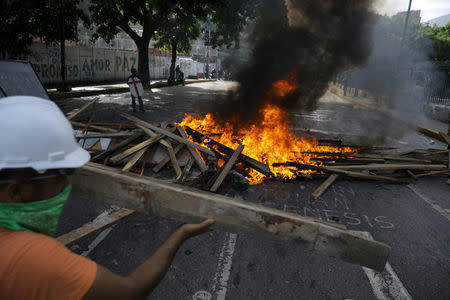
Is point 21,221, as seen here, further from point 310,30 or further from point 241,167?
point 310,30

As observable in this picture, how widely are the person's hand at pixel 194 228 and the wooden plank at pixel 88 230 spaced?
2.13 meters

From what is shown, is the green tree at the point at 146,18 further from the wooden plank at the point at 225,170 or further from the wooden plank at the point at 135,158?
the wooden plank at the point at 225,170

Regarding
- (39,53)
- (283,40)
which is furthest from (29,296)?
(39,53)

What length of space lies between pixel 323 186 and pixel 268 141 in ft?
7.57

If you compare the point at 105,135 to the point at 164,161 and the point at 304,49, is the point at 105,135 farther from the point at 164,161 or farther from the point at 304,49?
the point at 304,49

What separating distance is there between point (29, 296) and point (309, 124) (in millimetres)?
13823

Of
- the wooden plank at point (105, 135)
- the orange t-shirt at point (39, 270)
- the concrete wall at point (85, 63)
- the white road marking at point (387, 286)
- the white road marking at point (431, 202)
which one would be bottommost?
the white road marking at point (387, 286)

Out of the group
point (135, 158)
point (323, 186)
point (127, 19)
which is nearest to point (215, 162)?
point (135, 158)

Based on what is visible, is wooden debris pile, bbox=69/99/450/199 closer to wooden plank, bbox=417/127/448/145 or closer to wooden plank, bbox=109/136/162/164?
wooden plank, bbox=109/136/162/164

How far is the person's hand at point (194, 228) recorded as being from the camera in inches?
65.5

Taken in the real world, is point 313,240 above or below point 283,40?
below

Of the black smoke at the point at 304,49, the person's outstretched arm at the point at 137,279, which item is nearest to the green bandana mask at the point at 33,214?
the person's outstretched arm at the point at 137,279

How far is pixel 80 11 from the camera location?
17.2m

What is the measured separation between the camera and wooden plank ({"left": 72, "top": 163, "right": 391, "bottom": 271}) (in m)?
1.75
